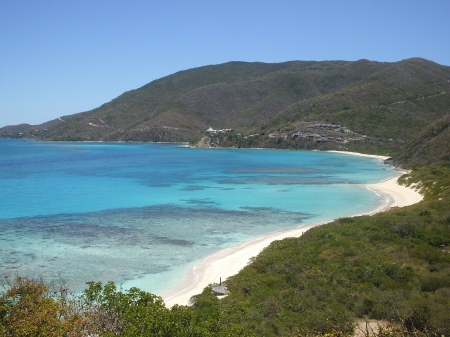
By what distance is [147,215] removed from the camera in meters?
31.6

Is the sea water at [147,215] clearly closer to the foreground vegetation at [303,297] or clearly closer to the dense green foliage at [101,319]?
the foreground vegetation at [303,297]

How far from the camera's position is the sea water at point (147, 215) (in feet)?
63.9

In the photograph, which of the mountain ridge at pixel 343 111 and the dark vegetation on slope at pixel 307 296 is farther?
the mountain ridge at pixel 343 111

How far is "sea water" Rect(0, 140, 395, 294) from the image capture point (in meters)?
19.5

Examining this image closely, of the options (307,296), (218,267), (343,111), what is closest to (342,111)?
(343,111)

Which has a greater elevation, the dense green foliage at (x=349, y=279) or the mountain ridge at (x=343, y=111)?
the mountain ridge at (x=343, y=111)

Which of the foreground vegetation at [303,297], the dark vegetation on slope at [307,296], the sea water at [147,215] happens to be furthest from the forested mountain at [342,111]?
the foreground vegetation at [303,297]

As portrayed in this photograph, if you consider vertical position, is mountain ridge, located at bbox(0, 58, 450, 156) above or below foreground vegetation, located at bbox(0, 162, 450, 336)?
above

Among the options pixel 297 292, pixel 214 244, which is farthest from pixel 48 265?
pixel 297 292

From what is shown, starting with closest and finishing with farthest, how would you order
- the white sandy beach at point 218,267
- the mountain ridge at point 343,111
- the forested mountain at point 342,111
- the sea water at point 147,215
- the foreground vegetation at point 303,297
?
the foreground vegetation at point 303,297 < the white sandy beach at point 218,267 < the sea water at point 147,215 < the mountain ridge at point 343,111 < the forested mountain at point 342,111

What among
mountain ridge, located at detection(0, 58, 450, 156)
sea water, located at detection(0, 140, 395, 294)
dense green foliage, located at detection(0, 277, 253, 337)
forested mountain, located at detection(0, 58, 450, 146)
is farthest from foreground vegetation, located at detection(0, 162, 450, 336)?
forested mountain, located at detection(0, 58, 450, 146)

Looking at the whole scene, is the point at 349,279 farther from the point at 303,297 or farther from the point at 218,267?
the point at 218,267

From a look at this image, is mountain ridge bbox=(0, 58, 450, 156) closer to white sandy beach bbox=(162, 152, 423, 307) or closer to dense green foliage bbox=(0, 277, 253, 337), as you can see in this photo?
white sandy beach bbox=(162, 152, 423, 307)

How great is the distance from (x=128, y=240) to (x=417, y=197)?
26.7 metres
